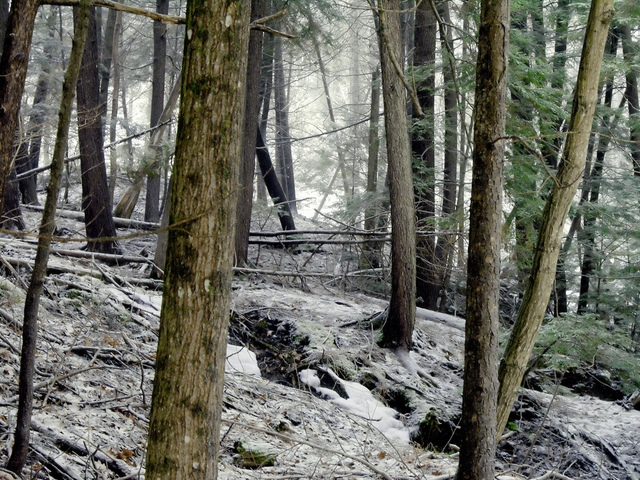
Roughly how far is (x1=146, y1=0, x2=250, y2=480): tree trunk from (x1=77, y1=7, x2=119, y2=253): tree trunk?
23.2 feet

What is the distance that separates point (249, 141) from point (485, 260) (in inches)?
295

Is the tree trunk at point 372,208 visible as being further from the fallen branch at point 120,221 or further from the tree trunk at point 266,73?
the fallen branch at point 120,221

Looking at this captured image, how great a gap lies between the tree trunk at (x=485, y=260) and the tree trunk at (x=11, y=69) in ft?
11.5

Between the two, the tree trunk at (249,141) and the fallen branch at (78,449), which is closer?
the fallen branch at (78,449)

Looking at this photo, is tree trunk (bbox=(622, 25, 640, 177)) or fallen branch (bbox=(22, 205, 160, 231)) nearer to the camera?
fallen branch (bbox=(22, 205, 160, 231))

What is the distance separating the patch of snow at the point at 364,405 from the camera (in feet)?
22.8

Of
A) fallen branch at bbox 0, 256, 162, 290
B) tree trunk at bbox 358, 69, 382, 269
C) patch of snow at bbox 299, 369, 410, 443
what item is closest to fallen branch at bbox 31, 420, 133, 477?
fallen branch at bbox 0, 256, 162, 290

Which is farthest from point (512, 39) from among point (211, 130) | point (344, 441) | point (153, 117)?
point (153, 117)

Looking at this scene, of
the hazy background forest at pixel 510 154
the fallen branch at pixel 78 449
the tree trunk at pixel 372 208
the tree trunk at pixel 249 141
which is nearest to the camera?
the fallen branch at pixel 78 449

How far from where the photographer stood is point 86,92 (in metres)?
9.96

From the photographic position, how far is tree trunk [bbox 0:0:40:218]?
4184mm

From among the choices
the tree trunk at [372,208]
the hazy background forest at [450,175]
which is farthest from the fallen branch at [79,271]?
the tree trunk at [372,208]

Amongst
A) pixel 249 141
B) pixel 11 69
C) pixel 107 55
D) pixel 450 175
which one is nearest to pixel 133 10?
pixel 11 69

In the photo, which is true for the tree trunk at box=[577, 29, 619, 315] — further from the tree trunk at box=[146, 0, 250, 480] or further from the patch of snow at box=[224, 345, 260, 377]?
the tree trunk at box=[146, 0, 250, 480]
